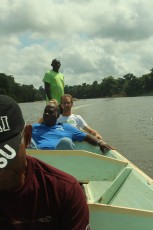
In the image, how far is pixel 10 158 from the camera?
1441 millimetres

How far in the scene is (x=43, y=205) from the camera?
1.59 m

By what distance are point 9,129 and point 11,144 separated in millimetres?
55

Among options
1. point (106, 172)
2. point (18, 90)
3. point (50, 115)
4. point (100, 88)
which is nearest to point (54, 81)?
point (50, 115)

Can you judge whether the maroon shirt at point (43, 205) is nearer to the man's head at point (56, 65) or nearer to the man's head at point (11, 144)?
the man's head at point (11, 144)

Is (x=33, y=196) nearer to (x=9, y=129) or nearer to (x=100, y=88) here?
(x=9, y=129)

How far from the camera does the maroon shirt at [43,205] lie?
1.58m

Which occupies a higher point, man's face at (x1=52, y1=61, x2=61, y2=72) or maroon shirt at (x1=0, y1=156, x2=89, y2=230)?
man's face at (x1=52, y1=61, x2=61, y2=72)

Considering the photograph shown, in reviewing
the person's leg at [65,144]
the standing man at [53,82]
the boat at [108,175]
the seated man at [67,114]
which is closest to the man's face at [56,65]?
the standing man at [53,82]

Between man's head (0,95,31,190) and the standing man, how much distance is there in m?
6.78

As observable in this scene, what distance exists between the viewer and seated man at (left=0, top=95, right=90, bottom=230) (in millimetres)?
1513

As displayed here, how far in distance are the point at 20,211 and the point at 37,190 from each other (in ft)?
0.34

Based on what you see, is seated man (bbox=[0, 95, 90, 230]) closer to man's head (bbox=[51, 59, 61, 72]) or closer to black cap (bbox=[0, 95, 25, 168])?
black cap (bbox=[0, 95, 25, 168])

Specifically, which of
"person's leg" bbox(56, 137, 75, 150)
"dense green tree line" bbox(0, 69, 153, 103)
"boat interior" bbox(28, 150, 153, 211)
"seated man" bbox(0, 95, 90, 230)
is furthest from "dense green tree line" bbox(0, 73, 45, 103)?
"seated man" bbox(0, 95, 90, 230)

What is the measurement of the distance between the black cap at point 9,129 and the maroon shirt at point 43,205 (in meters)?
0.19
